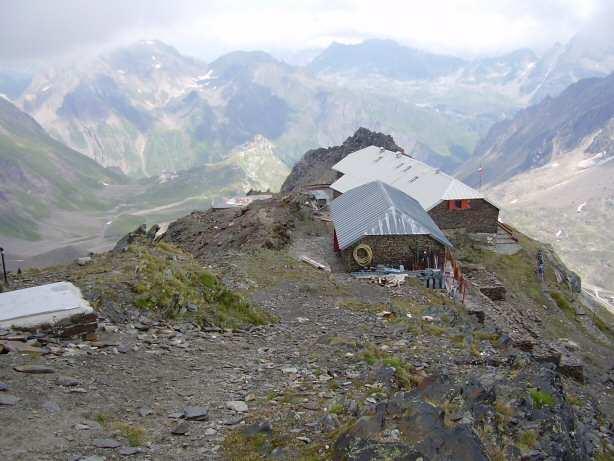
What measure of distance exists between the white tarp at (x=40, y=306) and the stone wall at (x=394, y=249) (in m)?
22.8

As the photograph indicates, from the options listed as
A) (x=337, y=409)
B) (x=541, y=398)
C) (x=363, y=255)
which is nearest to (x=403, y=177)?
(x=363, y=255)

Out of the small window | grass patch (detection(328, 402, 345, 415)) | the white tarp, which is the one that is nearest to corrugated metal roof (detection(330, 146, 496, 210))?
the small window

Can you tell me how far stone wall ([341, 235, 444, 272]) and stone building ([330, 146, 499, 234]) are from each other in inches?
809

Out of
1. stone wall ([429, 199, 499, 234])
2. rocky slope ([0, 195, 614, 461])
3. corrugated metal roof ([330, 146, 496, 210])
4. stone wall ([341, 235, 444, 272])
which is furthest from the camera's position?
corrugated metal roof ([330, 146, 496, 210])

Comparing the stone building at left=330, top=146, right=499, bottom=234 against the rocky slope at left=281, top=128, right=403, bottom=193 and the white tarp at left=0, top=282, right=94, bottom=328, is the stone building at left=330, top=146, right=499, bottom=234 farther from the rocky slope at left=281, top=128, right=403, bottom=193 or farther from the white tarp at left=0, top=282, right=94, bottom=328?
the white tarp at left=0, top=282, right=94, bottom=328

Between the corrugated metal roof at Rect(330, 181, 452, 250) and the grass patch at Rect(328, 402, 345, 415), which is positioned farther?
the corrugated metal roof at Rect(330, 181, 452, 250)

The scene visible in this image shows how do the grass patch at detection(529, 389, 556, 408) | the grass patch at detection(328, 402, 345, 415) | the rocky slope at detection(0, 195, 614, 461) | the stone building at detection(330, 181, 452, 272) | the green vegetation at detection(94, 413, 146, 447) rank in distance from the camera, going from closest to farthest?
the rocky slope at detection(0, 195, 614, 461), the green vegetation at detection(94, 413, 146, 447), the grass patch at detection(328, 402, 345, 415), the grass patch at detection(529, 389, 556, 408), the stone building at detection(330, 181, 452, 272)

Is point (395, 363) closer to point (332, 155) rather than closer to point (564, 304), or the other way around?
point (564, 304)

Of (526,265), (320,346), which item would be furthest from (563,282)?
(320,346)

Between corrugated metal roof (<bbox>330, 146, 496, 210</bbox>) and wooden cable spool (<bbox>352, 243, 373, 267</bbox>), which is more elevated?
corrugated metal roof (<bbox>330, 146, 496, 210</bbox>)

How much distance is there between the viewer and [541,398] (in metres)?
15.0

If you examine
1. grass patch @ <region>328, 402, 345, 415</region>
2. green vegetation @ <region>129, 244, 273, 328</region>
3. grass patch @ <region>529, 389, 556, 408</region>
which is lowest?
grass patch @ <region>529, 389, 556, 408</region>

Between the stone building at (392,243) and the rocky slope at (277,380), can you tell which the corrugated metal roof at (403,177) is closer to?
the stone building at (392,243)

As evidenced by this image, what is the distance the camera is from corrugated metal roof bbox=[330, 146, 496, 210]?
60.4 m
